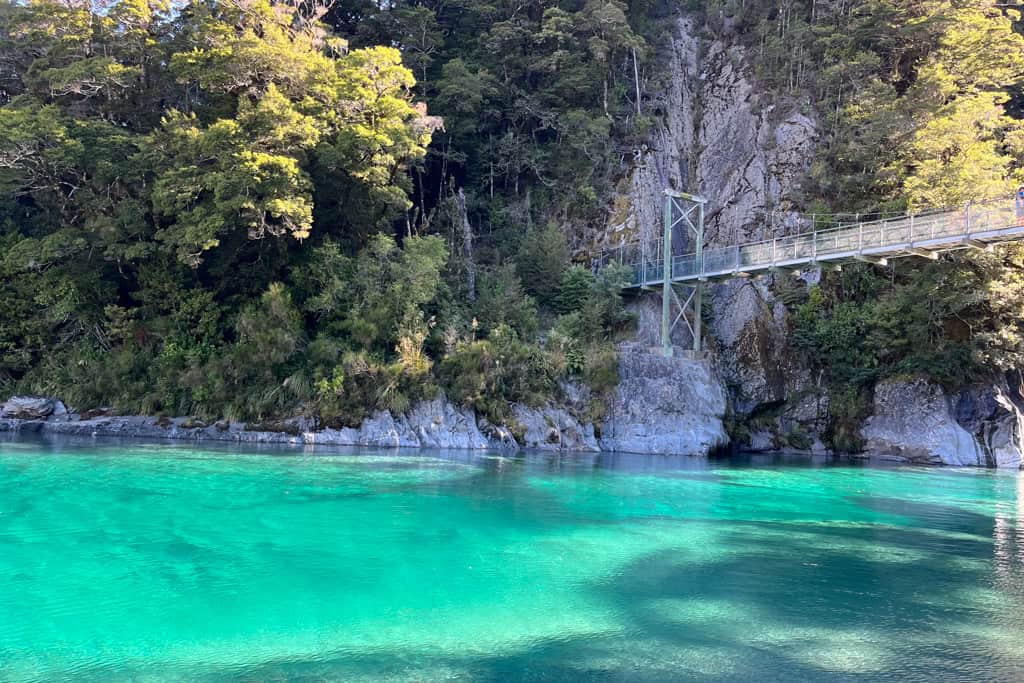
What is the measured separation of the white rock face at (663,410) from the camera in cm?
2206

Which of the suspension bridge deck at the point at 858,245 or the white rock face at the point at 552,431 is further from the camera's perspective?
the white rock face at the point at 552,431

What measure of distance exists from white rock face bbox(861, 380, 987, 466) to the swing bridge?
4289 mm

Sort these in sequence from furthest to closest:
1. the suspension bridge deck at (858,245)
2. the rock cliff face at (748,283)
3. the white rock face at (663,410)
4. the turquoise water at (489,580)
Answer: the white rock face at (663,410), the rock cliff face at (748,283), the suspension bridge deck at (858,245), the turquoise water at (489,580)

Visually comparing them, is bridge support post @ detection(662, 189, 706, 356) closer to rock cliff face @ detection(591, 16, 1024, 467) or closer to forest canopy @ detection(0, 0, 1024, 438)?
rock cliff face @ detection(591, 16, 1024, 467)

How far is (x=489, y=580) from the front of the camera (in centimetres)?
776

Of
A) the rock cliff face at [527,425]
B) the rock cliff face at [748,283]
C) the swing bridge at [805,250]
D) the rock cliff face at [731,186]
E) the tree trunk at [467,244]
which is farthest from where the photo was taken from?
the tree trunk at [467,244]

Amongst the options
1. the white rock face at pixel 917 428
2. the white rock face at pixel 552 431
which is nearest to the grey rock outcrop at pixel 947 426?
the white rock face at pixel 917 428

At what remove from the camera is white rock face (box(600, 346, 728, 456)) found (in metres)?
22.1

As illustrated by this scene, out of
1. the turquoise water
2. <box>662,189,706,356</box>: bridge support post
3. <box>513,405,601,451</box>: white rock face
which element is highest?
<box>662,189,706,356</box>: bridge support post

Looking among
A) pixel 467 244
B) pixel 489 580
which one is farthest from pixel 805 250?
pixel 489 580

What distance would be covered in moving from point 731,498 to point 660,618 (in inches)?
294

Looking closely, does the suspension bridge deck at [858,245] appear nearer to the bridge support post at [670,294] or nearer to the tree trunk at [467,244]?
the bridge support post at [670,294]

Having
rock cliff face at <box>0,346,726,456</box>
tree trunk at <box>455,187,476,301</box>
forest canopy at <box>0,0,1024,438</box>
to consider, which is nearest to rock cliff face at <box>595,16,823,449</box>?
rock cliff face at <box>0,346,726,456</box>

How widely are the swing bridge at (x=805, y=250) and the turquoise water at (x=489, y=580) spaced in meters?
7.81
